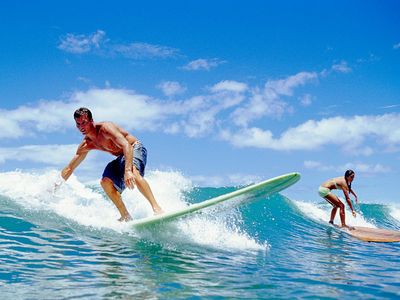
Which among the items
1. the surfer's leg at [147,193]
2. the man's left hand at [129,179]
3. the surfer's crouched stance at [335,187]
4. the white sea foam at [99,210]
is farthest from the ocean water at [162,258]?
the surfer's crouched stance at [335,187]

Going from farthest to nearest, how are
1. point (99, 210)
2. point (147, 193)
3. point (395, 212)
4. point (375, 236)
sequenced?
point (395, 212) → point (375, 236) → point (99, 210) → point (147, 193)

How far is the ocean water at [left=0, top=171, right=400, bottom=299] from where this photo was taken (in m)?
3.97

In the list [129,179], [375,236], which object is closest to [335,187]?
[375,236]

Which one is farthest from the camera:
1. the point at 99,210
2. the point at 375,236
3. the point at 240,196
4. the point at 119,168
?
the point at 375,236

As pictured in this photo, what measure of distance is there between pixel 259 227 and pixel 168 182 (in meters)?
4.15

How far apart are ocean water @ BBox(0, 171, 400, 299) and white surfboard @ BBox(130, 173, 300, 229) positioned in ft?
0.61

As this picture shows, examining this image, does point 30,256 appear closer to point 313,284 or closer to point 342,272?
point 313,284

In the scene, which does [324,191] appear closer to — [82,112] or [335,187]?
[335,187]

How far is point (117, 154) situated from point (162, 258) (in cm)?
217

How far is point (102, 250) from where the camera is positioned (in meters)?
5.51

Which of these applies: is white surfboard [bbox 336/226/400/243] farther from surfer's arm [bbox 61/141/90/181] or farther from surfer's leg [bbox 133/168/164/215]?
surfer's arm [bbox 61/141/90/181]

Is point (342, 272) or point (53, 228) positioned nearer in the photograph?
point (342, 272)

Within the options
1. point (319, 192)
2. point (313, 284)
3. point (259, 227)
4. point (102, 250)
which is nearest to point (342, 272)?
point (313, 284)

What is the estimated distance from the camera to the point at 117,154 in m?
6.86
